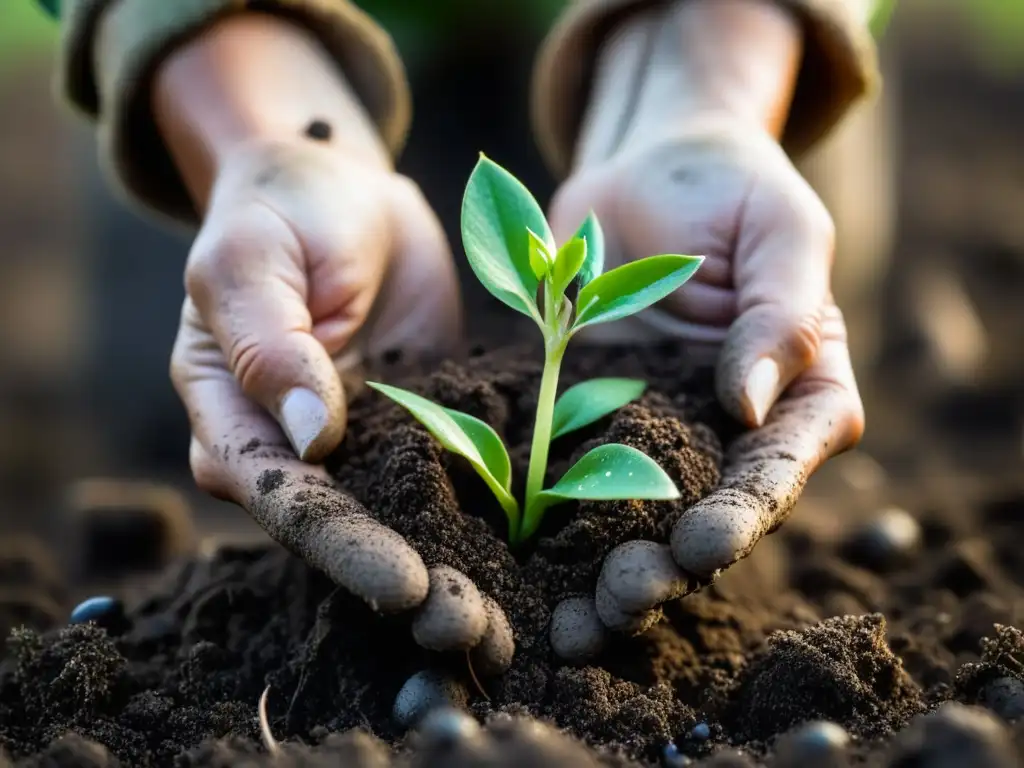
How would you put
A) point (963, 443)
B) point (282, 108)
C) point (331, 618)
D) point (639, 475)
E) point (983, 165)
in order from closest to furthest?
point (639, 475)
point (331, 618)
point (282, 108)
point (963, 443)
point (983, 165)

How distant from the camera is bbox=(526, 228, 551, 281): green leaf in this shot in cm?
101

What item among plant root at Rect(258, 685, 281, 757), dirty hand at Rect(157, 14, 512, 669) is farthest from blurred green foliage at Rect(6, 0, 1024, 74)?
plant root at Rect(258, 685, 281, 757)

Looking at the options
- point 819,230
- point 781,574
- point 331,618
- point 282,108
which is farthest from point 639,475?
point 282,108

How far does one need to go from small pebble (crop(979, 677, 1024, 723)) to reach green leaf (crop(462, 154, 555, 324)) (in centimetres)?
61

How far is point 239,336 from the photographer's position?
3.79 feet

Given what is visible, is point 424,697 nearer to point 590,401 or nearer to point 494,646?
point 494,646

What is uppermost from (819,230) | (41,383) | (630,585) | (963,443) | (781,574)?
(819,230)

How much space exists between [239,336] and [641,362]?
0.51m

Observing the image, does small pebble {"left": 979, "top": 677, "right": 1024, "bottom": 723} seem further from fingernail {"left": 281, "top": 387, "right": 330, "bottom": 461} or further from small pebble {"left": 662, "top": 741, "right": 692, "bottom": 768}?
fingernail {"left": 281, "top": 387, "right": 330, "bottom": 461}

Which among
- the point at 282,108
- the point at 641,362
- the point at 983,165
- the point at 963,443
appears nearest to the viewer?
the point at 641,362

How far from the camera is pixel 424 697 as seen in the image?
0.96m

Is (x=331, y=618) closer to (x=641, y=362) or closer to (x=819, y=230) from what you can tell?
(x=641, y=362)

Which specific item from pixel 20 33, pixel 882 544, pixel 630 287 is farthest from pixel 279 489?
pixel 20 33

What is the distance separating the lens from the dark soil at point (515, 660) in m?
0.96
